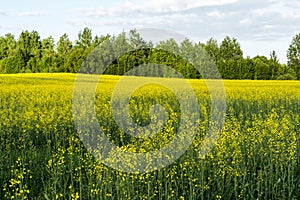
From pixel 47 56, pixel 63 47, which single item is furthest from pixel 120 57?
pixel 63 47

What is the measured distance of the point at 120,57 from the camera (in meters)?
42.2

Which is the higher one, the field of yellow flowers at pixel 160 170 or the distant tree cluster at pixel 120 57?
the distant tree cluster at pixel 120 57

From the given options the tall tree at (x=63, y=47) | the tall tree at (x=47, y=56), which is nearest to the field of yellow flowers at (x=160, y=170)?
the tall tree at (x=47, y=56)

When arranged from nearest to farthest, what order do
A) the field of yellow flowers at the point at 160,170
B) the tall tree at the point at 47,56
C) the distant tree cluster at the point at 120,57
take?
the field of yellow flowers at the point at 160,170, the distant tree cluster at the point at 120,57, the tall tree at the point at 47,56

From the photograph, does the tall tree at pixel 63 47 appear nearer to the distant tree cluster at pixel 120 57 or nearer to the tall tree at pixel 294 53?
the distant tree cluster at pixel 120 57

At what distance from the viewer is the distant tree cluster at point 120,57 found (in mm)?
35531

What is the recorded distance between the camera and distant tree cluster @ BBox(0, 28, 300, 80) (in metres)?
35.5

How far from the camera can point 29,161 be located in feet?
25.9

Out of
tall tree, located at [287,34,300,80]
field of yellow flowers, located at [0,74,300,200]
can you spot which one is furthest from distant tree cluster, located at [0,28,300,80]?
field of yellow flowers, located at [0,74,300,200]

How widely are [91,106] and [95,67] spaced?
121ft

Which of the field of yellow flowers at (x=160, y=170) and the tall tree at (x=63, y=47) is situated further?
the tall tree at (x=63, y=47)

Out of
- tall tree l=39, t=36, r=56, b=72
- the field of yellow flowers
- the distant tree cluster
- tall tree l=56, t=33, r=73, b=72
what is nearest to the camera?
the field of yellow flowers

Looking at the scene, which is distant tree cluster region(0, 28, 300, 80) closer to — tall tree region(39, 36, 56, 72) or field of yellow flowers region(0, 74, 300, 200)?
tall tree region(39, 36, 56, 72)

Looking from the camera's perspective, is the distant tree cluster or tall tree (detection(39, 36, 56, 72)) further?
tall tree (detection(39, 36, 56, 72))
